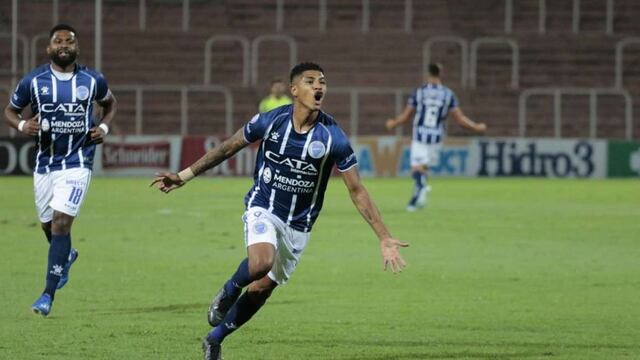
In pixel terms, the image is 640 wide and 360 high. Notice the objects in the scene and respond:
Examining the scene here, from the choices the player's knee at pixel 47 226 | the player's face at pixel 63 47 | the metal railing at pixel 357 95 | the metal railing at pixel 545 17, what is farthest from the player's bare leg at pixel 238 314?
the metal railing at pixel 545 17

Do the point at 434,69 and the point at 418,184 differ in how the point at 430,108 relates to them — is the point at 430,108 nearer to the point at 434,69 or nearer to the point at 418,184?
the point at 434,69

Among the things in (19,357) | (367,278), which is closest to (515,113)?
(367,278)

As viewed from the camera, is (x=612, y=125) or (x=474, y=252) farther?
(x=612, y=125)

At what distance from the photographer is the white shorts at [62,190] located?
41.0 feet

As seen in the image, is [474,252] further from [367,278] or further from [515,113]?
[515,113]

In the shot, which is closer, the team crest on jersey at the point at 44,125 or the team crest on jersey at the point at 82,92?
the team crest on jersey at the point at 44,125

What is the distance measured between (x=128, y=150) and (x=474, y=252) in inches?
764

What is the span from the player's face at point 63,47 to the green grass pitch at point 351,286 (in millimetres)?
2086

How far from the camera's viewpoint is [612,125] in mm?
39250

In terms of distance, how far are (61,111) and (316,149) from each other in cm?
347

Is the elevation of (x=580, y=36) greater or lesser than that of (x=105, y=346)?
greater

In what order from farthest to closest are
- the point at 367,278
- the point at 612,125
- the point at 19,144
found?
the point at 612,125
the point at 19,144
the point at 367,278

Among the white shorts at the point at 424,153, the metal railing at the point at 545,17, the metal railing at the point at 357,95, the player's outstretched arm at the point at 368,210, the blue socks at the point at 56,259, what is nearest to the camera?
the player's outstretched arm at the point at 368,210

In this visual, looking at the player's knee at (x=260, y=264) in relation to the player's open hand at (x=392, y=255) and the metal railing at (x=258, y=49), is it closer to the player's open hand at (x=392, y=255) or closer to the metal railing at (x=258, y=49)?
the player's open hand at (x=392, y=255)
